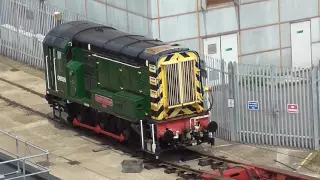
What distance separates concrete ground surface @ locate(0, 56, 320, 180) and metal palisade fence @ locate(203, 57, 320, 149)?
35 cm

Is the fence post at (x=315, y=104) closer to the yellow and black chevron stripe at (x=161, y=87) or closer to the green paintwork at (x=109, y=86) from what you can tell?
the yellow and black chevron stripe at (x=161, y=87)

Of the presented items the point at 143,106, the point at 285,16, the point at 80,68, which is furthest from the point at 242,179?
the point at 285,16

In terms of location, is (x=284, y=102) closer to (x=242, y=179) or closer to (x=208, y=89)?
(x=208, y=89)

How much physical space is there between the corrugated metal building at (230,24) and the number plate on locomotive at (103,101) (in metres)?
5.04

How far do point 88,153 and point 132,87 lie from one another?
231 centimetres

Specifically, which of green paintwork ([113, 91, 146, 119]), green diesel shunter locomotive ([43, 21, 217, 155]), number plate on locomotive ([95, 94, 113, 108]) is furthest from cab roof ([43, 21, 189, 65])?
number plate on locomotive ([95, 94, 113, 108])

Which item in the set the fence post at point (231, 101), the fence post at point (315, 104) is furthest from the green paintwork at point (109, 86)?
the fence post at point (315, 104)

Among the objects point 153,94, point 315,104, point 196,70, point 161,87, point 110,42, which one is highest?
point 110,42

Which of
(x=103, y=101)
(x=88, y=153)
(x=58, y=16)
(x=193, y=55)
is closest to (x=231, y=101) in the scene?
(x=193, y=55)

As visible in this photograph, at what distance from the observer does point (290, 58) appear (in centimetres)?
3416

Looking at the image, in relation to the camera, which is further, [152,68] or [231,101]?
[231,101]

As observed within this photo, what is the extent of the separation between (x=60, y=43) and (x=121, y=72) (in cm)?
300

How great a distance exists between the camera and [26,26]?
36.3 meters

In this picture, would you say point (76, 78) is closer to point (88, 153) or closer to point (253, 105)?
point (88, 153)
